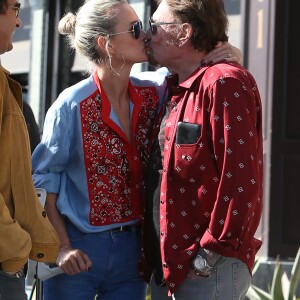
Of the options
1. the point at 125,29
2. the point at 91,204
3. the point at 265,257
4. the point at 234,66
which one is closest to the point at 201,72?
the point at 234,66

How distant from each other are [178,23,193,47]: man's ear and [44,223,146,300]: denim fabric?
780 millimetres

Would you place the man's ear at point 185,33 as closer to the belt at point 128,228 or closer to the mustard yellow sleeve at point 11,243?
the belt at point 128,228

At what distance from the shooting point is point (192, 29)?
145 inches

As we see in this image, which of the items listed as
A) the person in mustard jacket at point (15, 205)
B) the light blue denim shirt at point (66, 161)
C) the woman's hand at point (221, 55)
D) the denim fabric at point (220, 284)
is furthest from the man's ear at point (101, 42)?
→ the denim fabric at point (220, 284)

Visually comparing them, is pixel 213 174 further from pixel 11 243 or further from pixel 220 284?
pixel 11 243

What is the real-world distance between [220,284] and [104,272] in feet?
1.75

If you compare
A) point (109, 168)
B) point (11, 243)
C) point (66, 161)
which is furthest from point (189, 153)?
point (11, 243)

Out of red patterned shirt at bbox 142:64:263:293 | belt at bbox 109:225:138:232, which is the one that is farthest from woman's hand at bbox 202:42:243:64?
belt at bbox 109:225:138:232

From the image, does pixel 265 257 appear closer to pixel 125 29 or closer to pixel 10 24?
pixel 125 29

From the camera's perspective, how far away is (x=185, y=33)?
3707mm

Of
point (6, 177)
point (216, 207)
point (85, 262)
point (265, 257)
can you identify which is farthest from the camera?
point (265, 257)

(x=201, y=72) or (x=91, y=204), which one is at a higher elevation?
(x=201, y=72)

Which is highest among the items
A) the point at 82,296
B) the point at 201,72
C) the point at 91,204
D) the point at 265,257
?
the point at 201,72

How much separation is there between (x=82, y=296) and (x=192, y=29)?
112 cm
